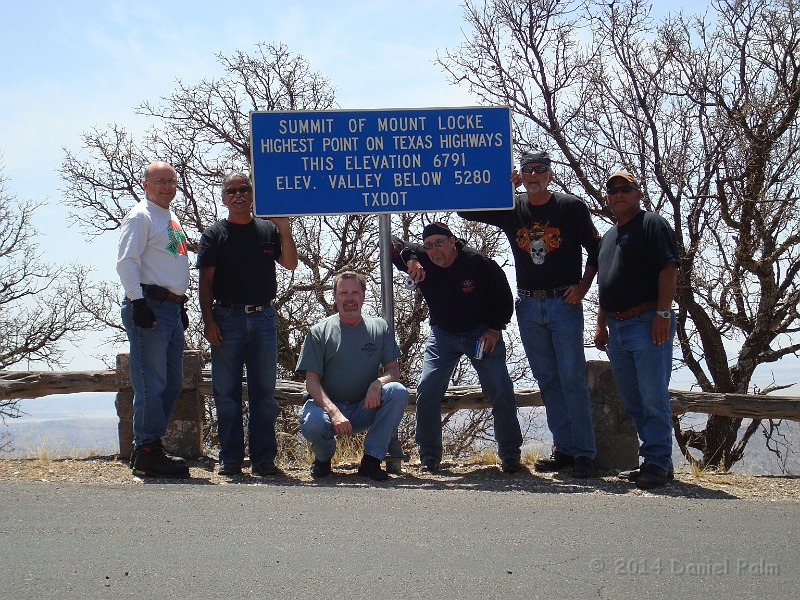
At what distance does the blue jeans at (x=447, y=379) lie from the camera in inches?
258

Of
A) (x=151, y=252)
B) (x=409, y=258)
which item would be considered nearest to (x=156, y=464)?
(x=151, y=252)

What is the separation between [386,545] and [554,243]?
9.58 ft

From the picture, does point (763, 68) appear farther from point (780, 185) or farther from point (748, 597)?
point (748, 597)

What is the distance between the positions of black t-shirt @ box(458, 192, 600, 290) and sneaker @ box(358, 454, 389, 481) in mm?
1600

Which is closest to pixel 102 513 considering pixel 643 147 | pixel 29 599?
pixel 29 599

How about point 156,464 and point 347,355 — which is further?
point 347,355

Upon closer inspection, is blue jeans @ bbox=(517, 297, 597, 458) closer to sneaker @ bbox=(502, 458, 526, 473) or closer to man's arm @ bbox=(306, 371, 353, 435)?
sneaker @ bbox=(502, 458, 526, 473)

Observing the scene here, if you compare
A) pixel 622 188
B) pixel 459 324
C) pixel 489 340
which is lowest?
pixel 489 340

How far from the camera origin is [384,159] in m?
6.69

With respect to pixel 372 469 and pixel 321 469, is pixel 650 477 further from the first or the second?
pixel 321 469

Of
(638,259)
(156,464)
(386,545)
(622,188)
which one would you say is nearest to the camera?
(386,545)

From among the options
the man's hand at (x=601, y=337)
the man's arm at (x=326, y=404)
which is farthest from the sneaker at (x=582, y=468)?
the man's arm at (x=326, y=404)

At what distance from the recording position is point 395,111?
670 centimetres

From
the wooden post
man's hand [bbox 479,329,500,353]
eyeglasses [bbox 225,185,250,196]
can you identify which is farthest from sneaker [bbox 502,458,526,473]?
eyeglasses [bbox 225,185,250,196]
